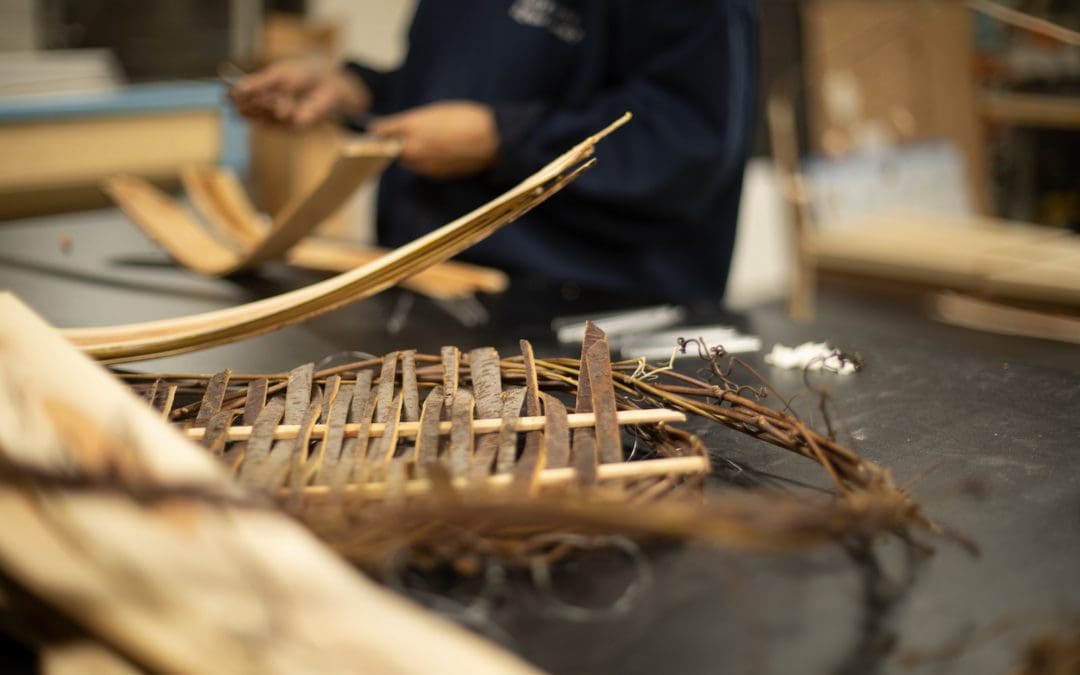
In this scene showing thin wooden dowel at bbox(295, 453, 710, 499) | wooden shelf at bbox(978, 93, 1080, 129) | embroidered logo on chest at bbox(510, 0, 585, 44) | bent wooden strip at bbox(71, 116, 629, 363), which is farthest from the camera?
wooden shelf at bbox(978, 93, 1080, 129)

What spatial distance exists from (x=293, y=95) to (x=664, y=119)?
0.67 meters

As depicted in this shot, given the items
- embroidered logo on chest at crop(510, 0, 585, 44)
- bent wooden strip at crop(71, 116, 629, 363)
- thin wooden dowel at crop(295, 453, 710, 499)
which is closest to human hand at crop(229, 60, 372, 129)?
embroidered logo on chest at crop(510, 0, 585, 44)

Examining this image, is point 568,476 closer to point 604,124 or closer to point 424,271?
point 424,271

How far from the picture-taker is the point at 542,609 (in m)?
0.55

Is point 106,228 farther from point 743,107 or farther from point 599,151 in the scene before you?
point 743,107

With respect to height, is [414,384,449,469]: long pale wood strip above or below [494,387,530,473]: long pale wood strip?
below

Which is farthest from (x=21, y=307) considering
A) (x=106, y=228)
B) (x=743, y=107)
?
(x=106, y=228)

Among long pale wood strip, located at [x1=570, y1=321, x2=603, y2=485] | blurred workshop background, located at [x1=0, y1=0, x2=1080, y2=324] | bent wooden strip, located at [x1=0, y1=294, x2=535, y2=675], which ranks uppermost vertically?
bent wooden strip, located at [x1=0, y1=294, x2=535, y2=675]

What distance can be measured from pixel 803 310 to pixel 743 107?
1069 millimetres

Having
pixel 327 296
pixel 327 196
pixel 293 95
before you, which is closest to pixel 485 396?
pixel 327 296

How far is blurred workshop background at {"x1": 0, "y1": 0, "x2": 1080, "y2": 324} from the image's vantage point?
260cm

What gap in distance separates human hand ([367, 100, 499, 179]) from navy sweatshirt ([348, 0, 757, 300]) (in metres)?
0.03

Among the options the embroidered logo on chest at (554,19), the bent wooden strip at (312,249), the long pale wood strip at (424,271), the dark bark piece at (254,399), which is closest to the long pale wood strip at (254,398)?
the dark bark piece at (254,399)

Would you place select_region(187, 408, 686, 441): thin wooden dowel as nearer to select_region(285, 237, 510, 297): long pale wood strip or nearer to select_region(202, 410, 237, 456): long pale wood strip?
select_region(202, 410, 237, 456): long pale wood strip
